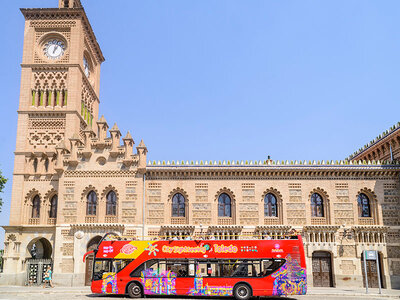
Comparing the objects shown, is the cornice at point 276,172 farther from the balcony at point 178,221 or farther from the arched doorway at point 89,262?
the arched doorway at point 89,262

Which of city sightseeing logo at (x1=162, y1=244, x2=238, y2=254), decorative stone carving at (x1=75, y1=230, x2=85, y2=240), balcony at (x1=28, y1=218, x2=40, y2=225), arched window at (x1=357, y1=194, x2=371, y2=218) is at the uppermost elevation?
arched window at (x1=357, y1=194, x2=371, y2=218)

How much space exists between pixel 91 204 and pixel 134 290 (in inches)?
451

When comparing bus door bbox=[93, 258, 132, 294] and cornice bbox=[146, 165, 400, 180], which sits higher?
cornice bbox=[146, 165, 400, 180]

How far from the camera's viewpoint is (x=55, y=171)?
35.5 m

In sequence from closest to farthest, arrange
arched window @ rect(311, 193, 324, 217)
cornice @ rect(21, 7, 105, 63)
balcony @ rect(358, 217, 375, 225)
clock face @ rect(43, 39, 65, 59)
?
1. balcony @ rect(358, 217, 375, 225)
2. arched window @ rect(311, 193, 324, 217)
3. clock face @ rect(43, 39, 65, 59)
4. cornice @ rect(21, 7, 105, 63)

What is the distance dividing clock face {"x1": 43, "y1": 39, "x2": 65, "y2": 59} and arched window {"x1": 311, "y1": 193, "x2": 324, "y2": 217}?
27798mm

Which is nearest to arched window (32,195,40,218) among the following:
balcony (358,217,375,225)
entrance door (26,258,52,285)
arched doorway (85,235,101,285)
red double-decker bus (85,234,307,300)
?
entrance door (26,258,52,285)

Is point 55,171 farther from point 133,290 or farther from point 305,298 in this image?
point 305,298

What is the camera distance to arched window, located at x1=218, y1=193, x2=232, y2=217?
111 feet

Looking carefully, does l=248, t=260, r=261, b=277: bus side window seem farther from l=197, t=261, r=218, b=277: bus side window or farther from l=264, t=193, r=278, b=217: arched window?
l=264, t=193, r=278, b=217: arched window

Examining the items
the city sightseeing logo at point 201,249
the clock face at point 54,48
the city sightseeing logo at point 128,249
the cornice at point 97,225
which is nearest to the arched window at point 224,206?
the cornice at point 97,225

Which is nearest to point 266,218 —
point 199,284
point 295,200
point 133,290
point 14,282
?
point 295,200

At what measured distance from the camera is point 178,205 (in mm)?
33938

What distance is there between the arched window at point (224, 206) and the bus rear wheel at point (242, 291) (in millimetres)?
10294
